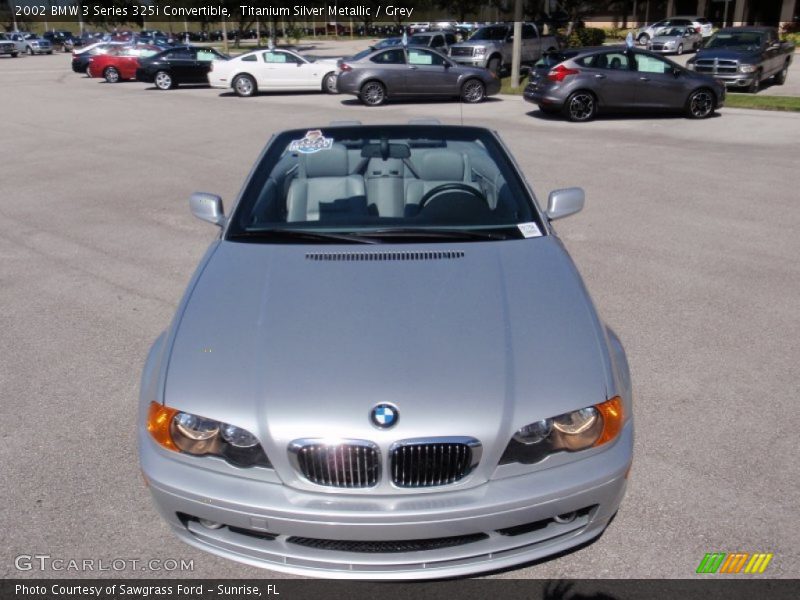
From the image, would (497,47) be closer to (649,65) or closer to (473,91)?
(473,91)

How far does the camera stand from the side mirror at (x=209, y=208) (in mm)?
4355

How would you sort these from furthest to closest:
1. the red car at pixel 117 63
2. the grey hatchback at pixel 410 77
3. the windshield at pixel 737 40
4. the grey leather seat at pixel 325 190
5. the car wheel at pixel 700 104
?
the red car at pixel 117 63, the windshield at pixel 737 40, the grey hatchback at pixel 410 77, the car wheel at pixel 700 104, the grey leather seat at pixel 325 190

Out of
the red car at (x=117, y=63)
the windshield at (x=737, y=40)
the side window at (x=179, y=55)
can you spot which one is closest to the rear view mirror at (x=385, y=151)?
the windshield at (x=737, y=40)

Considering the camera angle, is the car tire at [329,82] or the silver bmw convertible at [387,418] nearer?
the silver bmw convertible at [387,418]

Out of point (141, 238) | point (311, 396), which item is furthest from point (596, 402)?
point (141, 238)

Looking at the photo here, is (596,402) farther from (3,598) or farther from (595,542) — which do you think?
(3,598)

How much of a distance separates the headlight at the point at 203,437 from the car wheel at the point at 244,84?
21.9 m

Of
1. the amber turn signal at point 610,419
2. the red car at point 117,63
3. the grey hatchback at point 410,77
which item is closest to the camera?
the amber turn signal at point 610,419

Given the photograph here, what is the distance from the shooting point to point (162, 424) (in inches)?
112

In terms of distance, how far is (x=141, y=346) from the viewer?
17.1 feet

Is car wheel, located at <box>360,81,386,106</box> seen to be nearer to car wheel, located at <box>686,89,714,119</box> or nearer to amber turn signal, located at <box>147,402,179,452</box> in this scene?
car wheel, located at <box>686,89,714,119</box>

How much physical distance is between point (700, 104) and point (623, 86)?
5.66 feet

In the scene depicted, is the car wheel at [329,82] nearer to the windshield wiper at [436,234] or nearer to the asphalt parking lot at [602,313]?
the asphalt parking lot at [602,313]

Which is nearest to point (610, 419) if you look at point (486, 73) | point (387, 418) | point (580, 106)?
point (387, 418)
